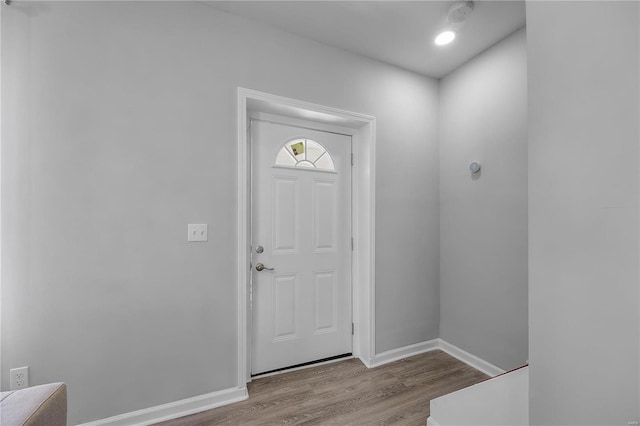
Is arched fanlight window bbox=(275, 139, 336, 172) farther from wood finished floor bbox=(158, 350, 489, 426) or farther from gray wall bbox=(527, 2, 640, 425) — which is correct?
gray wall bbox=(527, 2, 640, 425)

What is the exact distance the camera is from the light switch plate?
5.74ft

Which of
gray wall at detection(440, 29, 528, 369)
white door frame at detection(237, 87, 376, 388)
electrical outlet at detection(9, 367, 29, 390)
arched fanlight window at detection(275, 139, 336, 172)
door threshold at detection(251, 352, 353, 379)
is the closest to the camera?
electrical outlet at detection(9, 367, 29, 390)

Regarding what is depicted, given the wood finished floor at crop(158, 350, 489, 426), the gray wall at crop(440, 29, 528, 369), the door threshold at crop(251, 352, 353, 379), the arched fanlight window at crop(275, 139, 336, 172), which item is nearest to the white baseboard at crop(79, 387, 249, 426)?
Answer: the wood finished floor at crop(158, 350, 489, 426)

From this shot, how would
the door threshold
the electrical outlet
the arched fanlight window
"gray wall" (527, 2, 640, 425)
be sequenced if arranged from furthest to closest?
1. the arched fanlight window
2. the door threshold
3. the electrical outlet
4. "gray wall" (527, 2, 640, 425)

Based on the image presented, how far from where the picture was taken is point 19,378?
4.60ft

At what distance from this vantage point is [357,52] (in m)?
2.29

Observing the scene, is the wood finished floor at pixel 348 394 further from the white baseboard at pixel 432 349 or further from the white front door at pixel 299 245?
the white front door at pixel 299 245

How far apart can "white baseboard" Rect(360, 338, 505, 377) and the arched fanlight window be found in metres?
1.70

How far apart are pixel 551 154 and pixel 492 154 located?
1.98m

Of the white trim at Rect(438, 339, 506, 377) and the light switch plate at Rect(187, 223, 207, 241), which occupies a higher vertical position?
the light switch plate at Rect(187, 223, 207, 241)

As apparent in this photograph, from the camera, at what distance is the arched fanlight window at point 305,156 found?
224 centimetres

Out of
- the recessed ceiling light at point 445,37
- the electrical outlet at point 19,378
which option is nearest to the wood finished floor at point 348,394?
the electrical outlet at point 19,378

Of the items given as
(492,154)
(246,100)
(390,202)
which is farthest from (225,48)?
(492,154)

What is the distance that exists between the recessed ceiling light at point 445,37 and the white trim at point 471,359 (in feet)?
8.37
